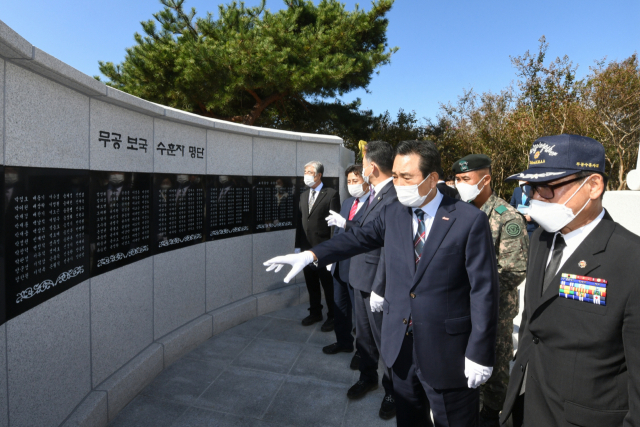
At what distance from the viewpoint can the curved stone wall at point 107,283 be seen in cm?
223

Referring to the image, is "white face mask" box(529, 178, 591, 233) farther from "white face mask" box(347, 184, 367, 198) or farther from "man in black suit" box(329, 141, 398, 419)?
"white face mask" box(347, 184, 367, 198)

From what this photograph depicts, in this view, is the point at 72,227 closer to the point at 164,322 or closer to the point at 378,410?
the point at 164,322

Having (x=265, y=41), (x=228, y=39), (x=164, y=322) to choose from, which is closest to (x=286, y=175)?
(x=164, y=322)

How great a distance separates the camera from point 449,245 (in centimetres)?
205

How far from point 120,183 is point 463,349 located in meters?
2.90

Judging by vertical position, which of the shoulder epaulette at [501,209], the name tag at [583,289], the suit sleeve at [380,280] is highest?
the shoulder epaulette at [501,209]

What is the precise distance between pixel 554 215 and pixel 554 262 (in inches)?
8.0

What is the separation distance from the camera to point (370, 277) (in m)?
3.29

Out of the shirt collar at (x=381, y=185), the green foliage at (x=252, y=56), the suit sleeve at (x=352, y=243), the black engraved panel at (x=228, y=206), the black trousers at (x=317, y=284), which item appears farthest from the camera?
the green foliage at (x=252, y=56)

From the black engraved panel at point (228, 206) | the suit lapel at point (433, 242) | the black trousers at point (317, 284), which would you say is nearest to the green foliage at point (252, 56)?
the black engraved panel at point (228, 206)

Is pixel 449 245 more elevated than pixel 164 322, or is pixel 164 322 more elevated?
pixel 449 245

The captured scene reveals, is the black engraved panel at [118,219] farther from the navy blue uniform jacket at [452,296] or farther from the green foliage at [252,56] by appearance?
the green foliage at [252,56]

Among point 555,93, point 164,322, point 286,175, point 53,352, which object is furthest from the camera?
point 555,93

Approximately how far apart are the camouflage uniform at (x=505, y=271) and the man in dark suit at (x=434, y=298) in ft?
2.12
